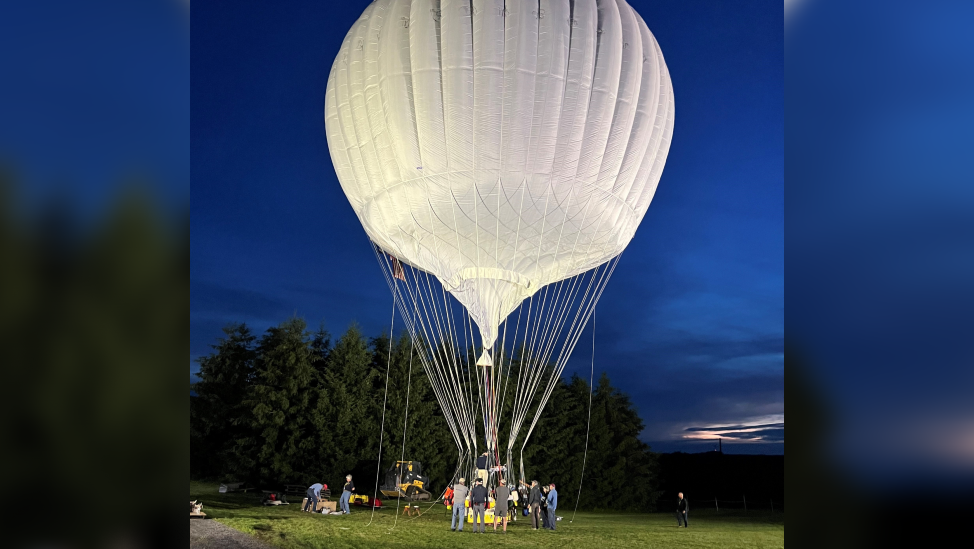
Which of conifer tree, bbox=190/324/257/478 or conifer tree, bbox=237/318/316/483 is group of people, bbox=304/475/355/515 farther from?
conifer tree, bbox=190/324/257/478

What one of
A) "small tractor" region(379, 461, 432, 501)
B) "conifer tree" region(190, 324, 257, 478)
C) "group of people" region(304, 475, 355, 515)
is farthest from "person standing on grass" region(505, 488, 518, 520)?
"conifer tree" region(190, 324, 257, 478)

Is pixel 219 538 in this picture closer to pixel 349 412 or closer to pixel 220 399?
pixel 349 412

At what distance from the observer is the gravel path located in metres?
10.4

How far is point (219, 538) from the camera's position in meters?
11.1

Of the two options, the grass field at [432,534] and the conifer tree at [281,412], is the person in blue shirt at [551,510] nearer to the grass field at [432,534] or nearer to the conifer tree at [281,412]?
the grass field at [432,534]

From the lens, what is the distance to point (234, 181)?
2792cm

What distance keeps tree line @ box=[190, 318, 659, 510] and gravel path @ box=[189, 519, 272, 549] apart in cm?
1316

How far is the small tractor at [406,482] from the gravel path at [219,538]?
270 inches

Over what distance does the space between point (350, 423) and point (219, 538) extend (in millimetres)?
16762

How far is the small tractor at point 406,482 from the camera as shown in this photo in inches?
750
